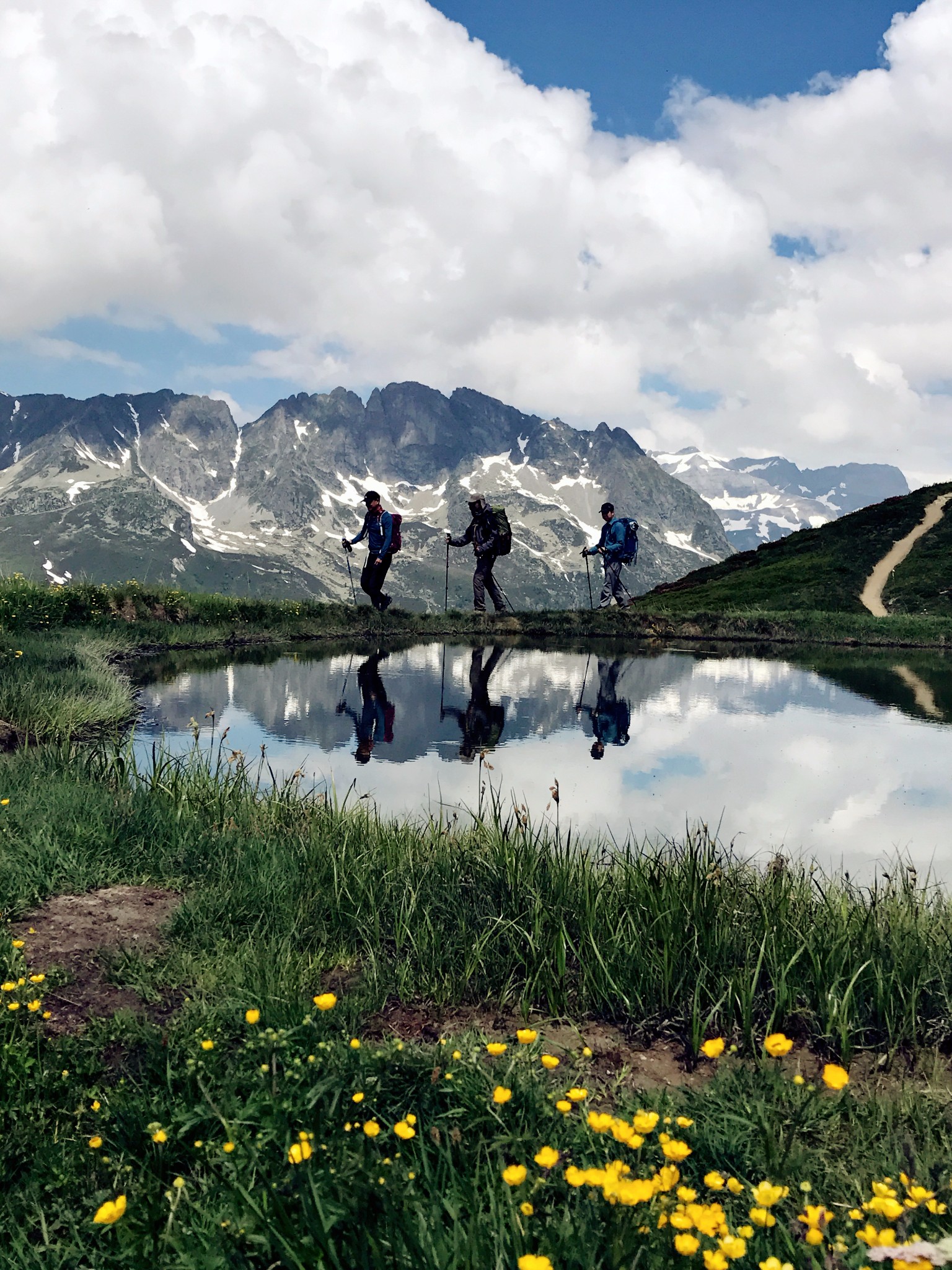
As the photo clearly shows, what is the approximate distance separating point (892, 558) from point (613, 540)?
117 feet

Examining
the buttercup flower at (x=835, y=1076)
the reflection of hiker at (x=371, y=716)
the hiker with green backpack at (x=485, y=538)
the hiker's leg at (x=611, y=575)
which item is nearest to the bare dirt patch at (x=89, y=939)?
the buttercup flower at (x=835, y=1076)

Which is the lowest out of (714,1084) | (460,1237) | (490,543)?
(714,1084)

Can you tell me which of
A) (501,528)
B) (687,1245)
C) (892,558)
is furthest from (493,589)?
(892,558)

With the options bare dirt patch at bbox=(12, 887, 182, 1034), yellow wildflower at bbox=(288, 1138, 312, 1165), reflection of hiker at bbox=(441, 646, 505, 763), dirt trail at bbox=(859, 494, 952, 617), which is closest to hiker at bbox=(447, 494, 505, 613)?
reflection of hiker at bbox=(441, 646, 505, 763)

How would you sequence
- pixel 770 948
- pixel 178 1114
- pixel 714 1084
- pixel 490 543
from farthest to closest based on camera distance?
pixel 490 543
pixel 770 948
pixel 714 1084
pixel 178 1114

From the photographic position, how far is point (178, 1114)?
353cm

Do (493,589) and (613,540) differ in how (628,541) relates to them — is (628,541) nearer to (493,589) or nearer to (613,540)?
(613,540)

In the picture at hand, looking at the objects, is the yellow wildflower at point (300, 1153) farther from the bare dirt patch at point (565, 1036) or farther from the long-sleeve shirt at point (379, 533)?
the long-sleeve shirt at point (379, 533)

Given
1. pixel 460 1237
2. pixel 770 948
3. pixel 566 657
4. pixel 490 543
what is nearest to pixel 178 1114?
pixel 460 1237

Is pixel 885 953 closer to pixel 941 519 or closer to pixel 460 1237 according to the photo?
pixel 460 1237

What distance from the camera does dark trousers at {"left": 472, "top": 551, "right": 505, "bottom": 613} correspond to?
3297 cm

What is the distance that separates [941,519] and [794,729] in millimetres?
61966

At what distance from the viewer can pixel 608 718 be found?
14531 mm

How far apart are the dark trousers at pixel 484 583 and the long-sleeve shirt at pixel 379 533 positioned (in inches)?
142
